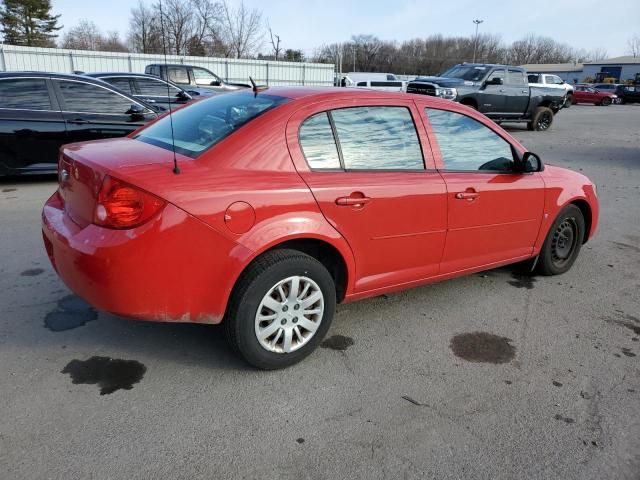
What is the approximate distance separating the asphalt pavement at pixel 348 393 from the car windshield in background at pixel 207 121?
49.0 inches

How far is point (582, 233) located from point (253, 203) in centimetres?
348

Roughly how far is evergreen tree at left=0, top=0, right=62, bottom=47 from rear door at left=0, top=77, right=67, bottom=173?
56985 mm

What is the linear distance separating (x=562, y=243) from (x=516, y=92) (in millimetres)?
14105

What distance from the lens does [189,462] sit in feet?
7.52

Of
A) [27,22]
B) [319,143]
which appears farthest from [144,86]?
[27,22]

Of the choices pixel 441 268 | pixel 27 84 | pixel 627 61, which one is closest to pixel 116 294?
pixel 441 268

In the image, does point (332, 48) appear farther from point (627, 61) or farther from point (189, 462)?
point (189, 462)

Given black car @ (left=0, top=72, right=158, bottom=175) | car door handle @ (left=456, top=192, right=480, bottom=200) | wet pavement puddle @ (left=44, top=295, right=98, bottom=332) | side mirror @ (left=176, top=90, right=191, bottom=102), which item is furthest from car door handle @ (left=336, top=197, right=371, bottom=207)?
side mirror @ (left=176, top=90, right=191, bottom=102)

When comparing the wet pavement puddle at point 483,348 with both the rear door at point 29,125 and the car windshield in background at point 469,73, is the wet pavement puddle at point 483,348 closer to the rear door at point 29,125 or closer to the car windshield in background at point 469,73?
the rear door at point 29,125

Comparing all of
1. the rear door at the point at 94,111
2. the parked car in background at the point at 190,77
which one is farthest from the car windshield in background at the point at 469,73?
the rear door at the point at 94,111

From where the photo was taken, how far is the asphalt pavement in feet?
7.63

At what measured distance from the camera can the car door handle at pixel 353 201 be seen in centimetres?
301

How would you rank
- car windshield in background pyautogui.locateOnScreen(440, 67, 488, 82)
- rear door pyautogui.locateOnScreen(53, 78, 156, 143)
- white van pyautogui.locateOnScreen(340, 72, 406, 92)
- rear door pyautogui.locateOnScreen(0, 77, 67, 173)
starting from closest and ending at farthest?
1. rear door pyautogui.locateOnScreen(0, 77, 67, 173)
2. rear door pyautogui.locateOnScreen(53, 78, 156, 143)
3. car windshield in background pyautogui.locateOnScreen(440, 67, 488, 82)
4. white van pyautogui.locateOnScreen(340, 72, 406, 92)

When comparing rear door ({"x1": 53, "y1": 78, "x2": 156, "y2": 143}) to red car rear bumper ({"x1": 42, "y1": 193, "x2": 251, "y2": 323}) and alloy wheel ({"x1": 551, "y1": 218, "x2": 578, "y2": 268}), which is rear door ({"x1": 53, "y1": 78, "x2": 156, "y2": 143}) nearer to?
red car rear bumper ({"x1": 42, "y1": 193, "x2": 251, "y2": 323})
